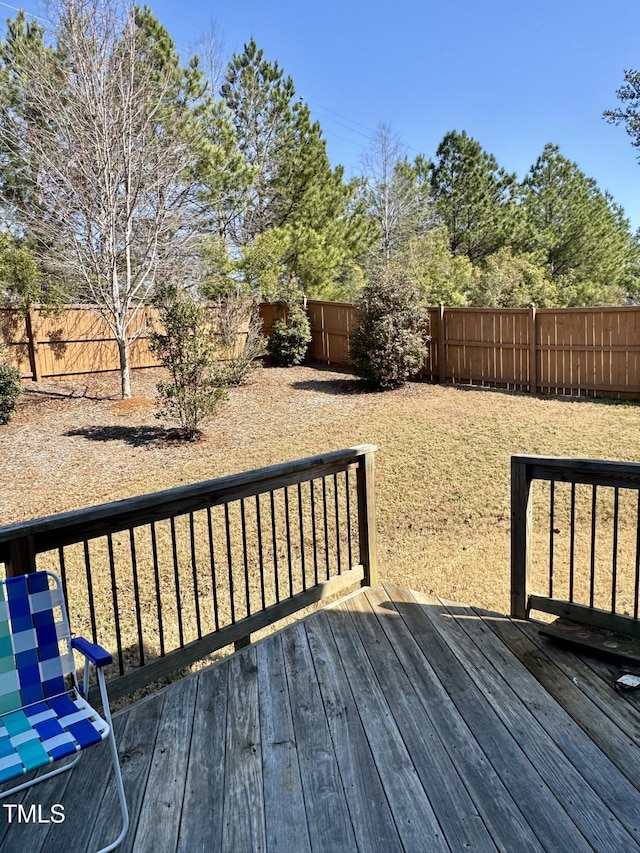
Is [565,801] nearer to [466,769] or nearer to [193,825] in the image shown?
[466,769]

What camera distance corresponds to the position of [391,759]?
1954 millimetres

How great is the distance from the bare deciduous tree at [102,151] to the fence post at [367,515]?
24.0ft

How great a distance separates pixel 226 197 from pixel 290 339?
183 inches

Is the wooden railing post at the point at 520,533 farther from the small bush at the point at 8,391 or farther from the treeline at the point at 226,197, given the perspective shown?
the small bush at the point at 8,391

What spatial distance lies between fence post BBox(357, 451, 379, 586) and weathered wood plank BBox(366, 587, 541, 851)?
19.2 inches

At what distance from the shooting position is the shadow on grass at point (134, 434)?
7.43 metres

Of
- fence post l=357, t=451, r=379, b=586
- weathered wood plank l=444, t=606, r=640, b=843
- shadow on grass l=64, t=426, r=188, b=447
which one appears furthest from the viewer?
shadow on grass l=64, t=426, r=188, b=447

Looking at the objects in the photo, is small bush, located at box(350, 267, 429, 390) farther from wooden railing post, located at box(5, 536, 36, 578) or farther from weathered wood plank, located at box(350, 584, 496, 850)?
wooden railing post, located at box(5, 536, 36, 578)

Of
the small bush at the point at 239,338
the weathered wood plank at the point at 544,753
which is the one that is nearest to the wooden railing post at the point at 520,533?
the weathered wood plank at the point at 544,753

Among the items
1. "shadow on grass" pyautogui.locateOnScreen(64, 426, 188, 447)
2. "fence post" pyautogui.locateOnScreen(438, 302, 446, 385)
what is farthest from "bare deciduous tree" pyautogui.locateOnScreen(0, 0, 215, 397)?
"fence post" pyautogui.locateOnScreen(438, 302, 446, 385)

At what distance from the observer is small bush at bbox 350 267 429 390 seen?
9.43 m

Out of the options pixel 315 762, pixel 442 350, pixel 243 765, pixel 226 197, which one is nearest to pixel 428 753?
pixel 315 762

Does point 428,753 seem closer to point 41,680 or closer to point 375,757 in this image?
point 375,757

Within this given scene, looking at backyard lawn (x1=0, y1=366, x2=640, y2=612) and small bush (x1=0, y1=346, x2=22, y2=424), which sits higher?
small bush (x1=0, y1=346, x2=22, y2=424)
